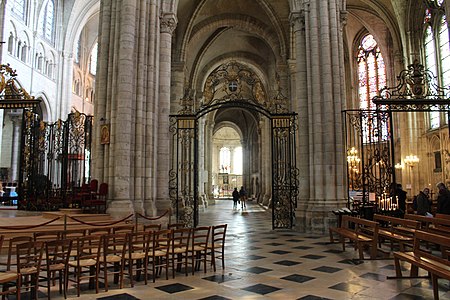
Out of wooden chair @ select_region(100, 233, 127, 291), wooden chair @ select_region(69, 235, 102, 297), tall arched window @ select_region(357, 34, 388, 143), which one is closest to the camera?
wooden chair @ select_region(69, 235, 102, 297)

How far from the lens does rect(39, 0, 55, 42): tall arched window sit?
1153 inches

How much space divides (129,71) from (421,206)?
938cm

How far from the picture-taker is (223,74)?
15.4m

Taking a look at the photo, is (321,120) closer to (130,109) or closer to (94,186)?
(130,109)

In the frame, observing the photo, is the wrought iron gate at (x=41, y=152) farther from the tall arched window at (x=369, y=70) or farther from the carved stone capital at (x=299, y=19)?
the tall arched window at (x=369, y=70)

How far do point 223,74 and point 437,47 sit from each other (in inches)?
568

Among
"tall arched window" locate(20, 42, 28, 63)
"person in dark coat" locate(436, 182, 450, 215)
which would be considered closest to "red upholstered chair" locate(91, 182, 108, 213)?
"person in dark coat" locate(436, 182, 450, 215)

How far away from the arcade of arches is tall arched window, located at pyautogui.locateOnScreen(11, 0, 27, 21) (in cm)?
9

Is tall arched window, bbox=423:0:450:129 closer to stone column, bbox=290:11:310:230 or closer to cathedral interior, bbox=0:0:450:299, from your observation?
cathedral interior, bbox=0:0:450:299

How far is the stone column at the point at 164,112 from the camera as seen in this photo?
1220cm

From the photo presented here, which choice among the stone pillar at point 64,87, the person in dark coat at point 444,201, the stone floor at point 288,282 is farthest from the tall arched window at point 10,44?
the person in dark coat at point 444,201

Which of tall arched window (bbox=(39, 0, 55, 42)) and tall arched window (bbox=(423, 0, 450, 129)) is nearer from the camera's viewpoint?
tall arched window (bbox=(423, 0, 450, 129))

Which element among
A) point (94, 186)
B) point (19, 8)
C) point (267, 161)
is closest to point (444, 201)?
point (94, 186)

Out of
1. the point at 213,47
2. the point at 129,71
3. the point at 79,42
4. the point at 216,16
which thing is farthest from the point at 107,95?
the point at 79,42
